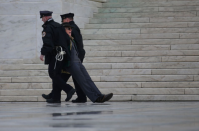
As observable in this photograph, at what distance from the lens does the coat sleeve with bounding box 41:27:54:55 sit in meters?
8.83

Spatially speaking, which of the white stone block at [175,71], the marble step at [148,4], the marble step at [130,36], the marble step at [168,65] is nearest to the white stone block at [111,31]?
the marble step at [130,36]

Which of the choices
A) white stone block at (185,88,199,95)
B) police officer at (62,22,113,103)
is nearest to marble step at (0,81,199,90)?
white stone block at (185,88,199,95)

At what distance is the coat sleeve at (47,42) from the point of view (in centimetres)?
883

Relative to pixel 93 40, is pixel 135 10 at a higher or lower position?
higher

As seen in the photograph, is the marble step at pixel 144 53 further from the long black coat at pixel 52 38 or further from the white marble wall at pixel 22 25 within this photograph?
the long black coat at pixel 52 38

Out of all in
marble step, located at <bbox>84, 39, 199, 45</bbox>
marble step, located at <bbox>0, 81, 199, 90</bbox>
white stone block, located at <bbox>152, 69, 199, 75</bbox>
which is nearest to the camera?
marble step, located at <bbox>0, 81, 199, 90</bbox>

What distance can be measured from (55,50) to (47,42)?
23 centimetres

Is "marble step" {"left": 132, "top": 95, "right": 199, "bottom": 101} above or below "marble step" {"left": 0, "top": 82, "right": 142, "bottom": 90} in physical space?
below

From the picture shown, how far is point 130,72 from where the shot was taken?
11562 millimetres

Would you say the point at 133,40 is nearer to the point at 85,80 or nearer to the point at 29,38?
the point at 29,38

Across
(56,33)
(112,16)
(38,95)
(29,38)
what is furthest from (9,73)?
(112,16)

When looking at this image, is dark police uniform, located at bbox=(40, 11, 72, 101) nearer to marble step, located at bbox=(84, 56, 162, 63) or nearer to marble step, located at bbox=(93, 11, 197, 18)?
marble step, located at bbox=(84, 56, 162, 63)

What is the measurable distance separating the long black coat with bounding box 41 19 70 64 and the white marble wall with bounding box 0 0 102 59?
5.72 metres

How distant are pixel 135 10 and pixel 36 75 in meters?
5.79
